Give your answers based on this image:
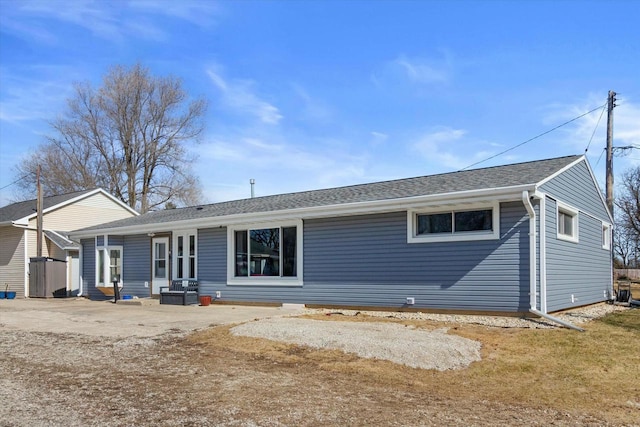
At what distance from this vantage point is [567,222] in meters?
13.3

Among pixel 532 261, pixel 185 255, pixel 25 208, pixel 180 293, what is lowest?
pixel 180 293

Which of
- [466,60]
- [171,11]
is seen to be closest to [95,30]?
[171,11]

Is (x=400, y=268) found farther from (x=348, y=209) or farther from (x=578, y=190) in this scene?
(x=578, y=190)

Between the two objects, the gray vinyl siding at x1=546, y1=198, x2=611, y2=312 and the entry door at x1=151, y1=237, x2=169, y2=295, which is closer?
the gray vinyl siding at x1=546, y1=198, x2=611, y2=312

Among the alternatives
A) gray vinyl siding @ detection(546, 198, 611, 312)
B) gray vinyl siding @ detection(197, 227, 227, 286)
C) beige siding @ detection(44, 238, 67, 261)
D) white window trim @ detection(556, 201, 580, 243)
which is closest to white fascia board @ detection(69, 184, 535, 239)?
gray vinyl siding @ detection(197, 227, 227, 286)

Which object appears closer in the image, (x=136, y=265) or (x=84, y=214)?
(x=136, y=265)

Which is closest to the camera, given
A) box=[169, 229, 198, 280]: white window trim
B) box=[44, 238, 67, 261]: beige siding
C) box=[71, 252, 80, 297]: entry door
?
box=[169, 229, 198, 280]: white window trim

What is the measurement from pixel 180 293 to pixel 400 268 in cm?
703

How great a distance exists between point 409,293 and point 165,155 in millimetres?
28835

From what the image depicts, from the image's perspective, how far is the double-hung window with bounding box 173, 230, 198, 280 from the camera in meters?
16.7

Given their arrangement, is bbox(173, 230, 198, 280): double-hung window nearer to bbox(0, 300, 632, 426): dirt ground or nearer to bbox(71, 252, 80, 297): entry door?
bbox(0, 300, 632, 426): dirt ground

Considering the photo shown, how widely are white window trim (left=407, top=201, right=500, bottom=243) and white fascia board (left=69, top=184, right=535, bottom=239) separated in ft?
0.90

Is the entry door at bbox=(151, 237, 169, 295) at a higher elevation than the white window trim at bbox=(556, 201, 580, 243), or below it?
below

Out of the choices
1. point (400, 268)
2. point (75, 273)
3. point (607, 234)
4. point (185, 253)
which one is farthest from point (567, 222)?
point (75, 273)
